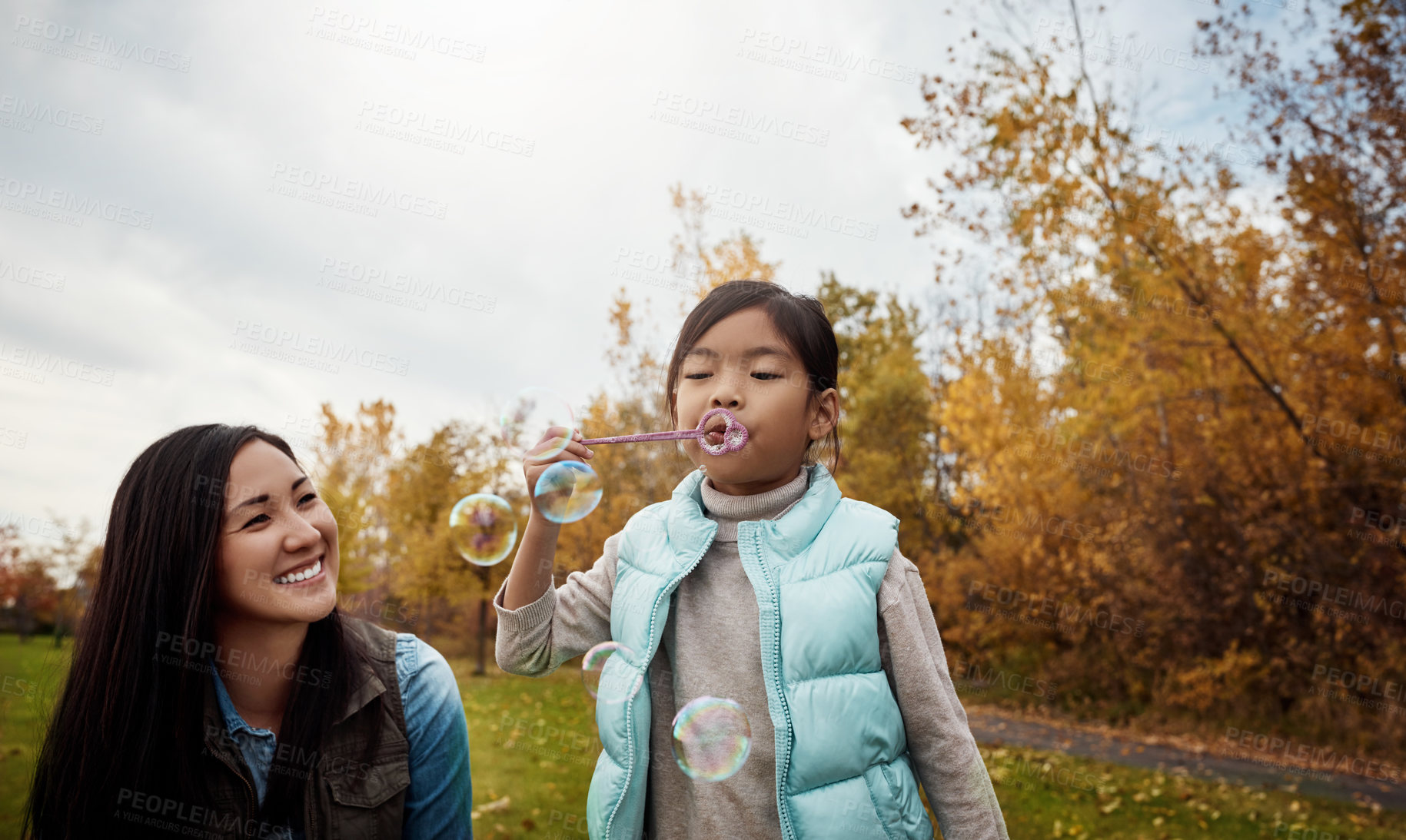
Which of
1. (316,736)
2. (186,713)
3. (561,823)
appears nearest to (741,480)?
(316,736)

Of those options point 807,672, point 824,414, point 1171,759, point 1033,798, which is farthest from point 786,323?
point 1171,759

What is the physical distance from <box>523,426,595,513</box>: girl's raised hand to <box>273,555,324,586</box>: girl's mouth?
1.69 feet

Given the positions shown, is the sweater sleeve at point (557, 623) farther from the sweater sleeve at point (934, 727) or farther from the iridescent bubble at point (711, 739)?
the sweater sleeve at point (934, 727)

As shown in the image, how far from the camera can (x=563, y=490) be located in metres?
1.73

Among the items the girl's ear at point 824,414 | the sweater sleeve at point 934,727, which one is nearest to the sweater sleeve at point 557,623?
the girl's ear at point 824,414

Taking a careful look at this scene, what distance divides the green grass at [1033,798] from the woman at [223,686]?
3192 mm

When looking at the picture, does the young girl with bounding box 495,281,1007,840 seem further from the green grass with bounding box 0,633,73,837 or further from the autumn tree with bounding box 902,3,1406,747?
Answer: the autumn tree with bounding box 902,3,1406,747

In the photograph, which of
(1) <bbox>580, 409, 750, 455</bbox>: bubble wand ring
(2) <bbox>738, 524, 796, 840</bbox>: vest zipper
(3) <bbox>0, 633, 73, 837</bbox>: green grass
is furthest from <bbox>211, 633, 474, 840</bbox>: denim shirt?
(1) <bbox>580, 409, 750, 455</bbox>: bubble wand ring

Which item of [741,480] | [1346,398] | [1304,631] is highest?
[1346,398]

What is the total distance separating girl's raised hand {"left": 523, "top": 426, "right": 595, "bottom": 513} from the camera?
1.67 metres

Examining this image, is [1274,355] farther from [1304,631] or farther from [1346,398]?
[1304,631]

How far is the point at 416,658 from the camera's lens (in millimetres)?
1987

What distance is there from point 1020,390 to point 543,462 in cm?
638

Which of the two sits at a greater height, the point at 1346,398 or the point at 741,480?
the point at 1346,398
